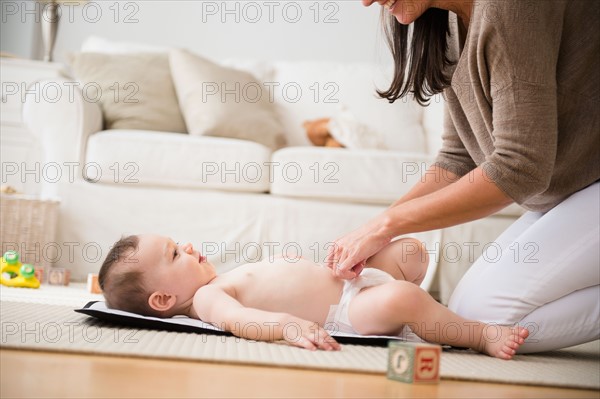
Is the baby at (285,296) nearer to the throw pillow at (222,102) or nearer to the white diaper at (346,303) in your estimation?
the white diaper at (346,303)

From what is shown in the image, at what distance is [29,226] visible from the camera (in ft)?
9.58

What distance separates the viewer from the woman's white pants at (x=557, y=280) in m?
1.58

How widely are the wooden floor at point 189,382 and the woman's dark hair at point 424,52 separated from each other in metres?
0.75

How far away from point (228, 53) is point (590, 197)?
3084 millimetres

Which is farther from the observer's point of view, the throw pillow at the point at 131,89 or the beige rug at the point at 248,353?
the throw pillow at the point at 131,89

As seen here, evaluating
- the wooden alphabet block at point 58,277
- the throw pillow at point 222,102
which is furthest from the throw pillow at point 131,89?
the wooden alphabet block at point 58,277

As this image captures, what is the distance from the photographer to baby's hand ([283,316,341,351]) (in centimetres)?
138

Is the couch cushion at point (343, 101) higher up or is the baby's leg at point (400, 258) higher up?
the couch cushion at point (343, 101)

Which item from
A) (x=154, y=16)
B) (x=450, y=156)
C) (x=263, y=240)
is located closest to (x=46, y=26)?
(x=154, y=16)

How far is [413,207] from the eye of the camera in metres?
1.42

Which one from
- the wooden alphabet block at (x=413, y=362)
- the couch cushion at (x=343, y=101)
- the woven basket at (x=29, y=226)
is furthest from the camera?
the couch cushion at (x=343, y=101)

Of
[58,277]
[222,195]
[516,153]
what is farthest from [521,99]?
[58,277]

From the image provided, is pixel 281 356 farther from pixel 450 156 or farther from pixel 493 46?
pixel 450 156

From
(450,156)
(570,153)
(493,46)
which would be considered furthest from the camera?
(450,156)
